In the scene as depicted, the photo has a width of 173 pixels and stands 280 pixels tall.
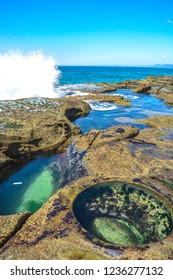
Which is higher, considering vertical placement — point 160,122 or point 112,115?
point 160,122

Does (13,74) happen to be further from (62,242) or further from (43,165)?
(62,242)

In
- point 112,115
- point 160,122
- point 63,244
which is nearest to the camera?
point 63,244

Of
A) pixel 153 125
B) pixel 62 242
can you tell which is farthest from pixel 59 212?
pixel 153 125

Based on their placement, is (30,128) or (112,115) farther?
(112,115)

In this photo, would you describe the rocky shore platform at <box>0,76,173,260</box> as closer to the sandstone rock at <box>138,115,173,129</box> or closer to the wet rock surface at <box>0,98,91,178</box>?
the wet rock surface at <box>0,98,91,178</box>

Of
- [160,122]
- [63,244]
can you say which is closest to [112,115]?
[160,122]

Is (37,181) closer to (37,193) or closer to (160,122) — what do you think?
(37,193)
